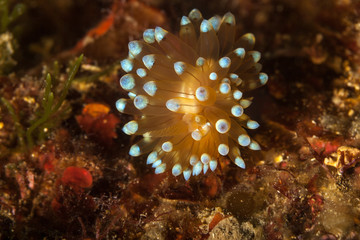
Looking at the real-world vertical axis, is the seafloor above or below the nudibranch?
below

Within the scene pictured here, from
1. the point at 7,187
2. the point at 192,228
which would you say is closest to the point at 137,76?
the point at 192,228

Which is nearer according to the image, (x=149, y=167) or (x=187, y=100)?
(x=187, y=100)

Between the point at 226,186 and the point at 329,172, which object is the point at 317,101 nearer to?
the point at 329,172

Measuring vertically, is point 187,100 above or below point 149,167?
above
